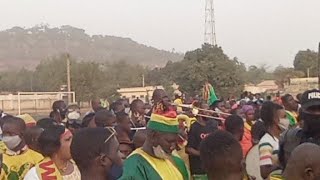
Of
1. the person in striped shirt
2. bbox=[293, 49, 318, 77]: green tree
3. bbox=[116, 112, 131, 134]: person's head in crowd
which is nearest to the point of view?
the person in striped shirt

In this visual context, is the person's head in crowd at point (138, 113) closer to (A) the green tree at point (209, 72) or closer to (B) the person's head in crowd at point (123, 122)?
(B) the person's head in crowd at point (123, 122)

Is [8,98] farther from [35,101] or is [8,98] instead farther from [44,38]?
[44,38]

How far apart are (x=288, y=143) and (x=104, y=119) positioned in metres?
3.42

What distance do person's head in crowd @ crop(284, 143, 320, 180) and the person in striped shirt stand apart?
6.71 feet

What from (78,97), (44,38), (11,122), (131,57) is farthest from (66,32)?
(11,122)

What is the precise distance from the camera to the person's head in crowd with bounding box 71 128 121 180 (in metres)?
4.04

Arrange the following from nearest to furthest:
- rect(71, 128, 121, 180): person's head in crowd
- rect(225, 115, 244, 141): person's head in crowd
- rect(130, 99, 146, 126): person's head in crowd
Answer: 1. rect(71, 128, 121, 180): person's head in crowd
2. rect(225, 115, 244, 141): person's head in crowd
3. rect(130, 99, 146, 126): person's head in crowd

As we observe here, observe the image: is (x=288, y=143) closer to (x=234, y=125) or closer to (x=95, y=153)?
(x=95, y=153)

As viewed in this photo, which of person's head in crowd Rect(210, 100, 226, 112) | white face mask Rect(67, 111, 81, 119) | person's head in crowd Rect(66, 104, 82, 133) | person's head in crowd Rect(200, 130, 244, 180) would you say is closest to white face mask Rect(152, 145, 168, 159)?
person's head in crowd Rect(200, 130, 244, 180)

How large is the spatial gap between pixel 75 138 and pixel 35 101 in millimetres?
38205

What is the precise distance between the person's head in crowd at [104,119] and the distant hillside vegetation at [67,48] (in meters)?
139

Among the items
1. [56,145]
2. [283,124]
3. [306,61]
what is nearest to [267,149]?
[283,124]

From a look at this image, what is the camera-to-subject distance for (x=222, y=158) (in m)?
3.78

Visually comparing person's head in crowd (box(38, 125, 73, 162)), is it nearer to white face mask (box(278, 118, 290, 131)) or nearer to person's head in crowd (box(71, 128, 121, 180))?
person's head in crowd (box(71, 128, 121, 180))
